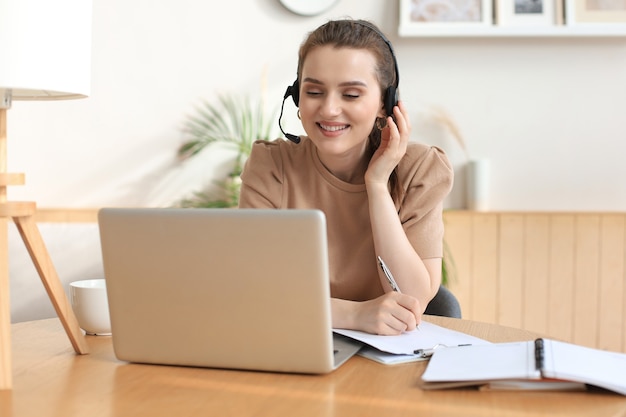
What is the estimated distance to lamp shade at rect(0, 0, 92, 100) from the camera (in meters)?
1.24

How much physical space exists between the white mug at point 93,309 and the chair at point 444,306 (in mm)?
787

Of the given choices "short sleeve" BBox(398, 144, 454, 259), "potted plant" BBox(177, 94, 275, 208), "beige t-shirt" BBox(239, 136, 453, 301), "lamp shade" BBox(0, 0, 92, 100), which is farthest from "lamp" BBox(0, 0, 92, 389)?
"potted plant" BBox(177, 94, 275, 208)

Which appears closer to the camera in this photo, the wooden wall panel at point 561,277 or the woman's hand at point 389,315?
the woman's hand at point 389,315

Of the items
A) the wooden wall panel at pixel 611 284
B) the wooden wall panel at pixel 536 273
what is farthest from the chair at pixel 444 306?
the wooden wall panel at pixel 611 284

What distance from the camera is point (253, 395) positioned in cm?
113

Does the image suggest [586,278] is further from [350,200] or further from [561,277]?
[350,200]

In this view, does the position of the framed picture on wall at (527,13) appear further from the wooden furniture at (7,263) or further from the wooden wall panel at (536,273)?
the wooden furniture at (7,263)

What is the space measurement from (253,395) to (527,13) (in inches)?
99.0

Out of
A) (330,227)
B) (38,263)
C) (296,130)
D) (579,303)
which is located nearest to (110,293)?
(38,263)

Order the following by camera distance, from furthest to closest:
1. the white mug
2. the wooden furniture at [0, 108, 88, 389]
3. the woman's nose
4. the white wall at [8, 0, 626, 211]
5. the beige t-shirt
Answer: the white wall at [8, 0, 626, 211] → the beige t-shirt → the woman's nose → the white mug → the wooden furniture at [0, 108, 88, 389]

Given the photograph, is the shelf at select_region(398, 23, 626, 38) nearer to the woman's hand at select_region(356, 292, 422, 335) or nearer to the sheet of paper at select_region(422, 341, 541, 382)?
the woman's hand at select_region(356, 292, 422, 335)

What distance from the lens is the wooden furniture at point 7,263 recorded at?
1.21 m

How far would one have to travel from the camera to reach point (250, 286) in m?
1.19

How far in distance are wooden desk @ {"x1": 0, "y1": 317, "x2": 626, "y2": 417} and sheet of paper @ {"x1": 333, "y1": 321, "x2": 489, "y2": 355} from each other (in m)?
0.05
